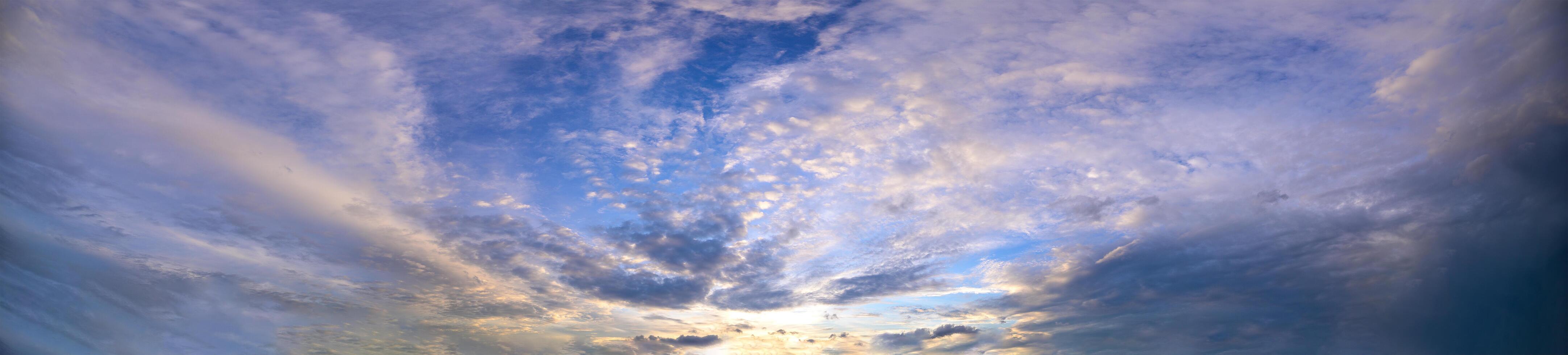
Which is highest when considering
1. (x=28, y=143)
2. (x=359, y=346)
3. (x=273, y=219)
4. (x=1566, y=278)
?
(x=28, y=143)

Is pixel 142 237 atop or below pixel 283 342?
atop

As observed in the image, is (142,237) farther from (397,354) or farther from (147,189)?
(397,354)

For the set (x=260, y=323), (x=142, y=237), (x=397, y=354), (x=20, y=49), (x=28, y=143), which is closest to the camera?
(x=20, y=49)

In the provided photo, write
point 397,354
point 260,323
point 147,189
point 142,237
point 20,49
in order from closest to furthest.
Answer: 1. point 20,49
2. point 147,189
3. point 142,237
4. point 260,323
5. point 397,354

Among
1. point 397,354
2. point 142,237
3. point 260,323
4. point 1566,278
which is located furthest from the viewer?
point 397,354

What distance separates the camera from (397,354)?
169 feet

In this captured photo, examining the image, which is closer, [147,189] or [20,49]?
[20,49]

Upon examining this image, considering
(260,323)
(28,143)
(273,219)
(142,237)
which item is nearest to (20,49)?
(28,143)

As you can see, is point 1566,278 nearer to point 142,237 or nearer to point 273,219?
point 273,219

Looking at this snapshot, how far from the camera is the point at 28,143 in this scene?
29156mm

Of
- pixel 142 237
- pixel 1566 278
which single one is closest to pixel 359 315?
pixel 142 237

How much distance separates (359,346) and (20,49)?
112ft

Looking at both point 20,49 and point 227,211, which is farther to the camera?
point 227,211

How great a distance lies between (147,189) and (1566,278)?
6301 cm
